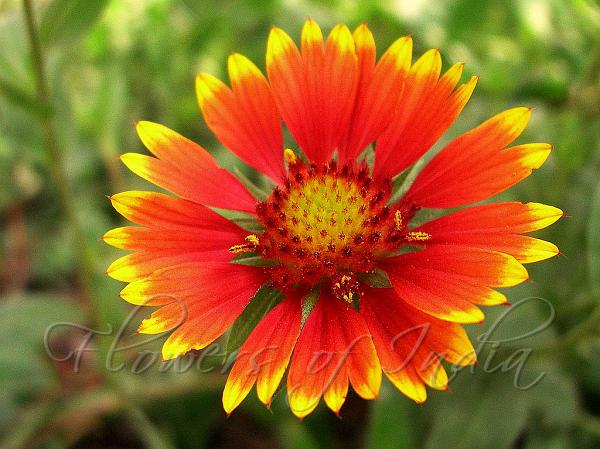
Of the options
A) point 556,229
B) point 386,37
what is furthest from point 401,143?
point 386,37

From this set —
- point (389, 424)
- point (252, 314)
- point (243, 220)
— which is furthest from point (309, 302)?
point (389, 424)

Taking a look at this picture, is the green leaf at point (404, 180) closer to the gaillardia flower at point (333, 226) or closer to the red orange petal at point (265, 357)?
the gaillardia flower at point (333, 226)

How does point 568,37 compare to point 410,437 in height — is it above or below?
Answer: above

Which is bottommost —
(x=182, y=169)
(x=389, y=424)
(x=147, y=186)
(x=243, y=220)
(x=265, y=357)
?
(x=389, y=424)

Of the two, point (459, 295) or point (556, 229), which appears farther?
point (556, 229)

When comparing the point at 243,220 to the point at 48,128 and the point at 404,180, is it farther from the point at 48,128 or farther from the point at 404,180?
the point at 48,128

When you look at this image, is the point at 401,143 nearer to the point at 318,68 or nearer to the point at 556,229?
the point at 318,68

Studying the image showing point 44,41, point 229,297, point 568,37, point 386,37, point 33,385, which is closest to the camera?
point 229,297
